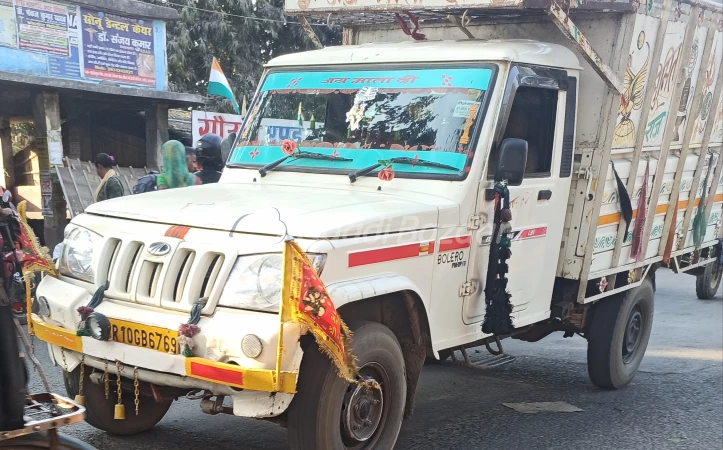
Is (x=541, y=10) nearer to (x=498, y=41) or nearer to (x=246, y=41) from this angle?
(x=498, y=41)

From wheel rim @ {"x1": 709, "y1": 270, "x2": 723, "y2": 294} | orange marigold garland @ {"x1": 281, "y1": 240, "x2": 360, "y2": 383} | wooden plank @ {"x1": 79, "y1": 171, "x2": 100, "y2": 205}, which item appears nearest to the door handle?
orange marigold garland @ {"x1": 281, "y1": 240, "x2": 360, "y2": 383}

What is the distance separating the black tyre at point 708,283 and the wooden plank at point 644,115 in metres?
5.40

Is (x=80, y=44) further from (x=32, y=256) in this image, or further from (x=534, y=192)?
(x=534, y=192)

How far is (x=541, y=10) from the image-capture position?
187 inches

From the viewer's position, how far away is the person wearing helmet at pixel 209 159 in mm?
6480

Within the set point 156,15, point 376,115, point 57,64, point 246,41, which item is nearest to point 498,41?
point 376,115

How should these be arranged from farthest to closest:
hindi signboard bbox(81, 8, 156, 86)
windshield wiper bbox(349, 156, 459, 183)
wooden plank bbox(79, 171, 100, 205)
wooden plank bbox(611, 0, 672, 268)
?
1. hindi signboard bbox(81, 8, 156, 86)
2. wooden plank bbox(79, 171, 100, 205)
3. wooden plank bbox(611, 0, 672, 268)
4. windshield wiper bbox(349, 156, 459, 183)

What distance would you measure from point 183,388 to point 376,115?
6.68 feet

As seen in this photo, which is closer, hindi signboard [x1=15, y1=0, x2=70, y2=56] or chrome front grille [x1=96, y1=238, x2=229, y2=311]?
chrome front grille [x1=96, y1=238, x2=229, y2=311]

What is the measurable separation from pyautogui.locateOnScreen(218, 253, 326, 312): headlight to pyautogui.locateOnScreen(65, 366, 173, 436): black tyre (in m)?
0.87

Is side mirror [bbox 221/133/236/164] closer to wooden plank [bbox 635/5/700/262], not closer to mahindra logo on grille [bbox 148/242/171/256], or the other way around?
mahindra logo on grille [bbox 148/242/171/256]

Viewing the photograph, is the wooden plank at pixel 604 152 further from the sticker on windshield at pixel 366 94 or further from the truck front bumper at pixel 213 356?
the truck front bumper at pixel 213 356

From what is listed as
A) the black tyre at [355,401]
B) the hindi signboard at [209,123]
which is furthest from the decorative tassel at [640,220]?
the hindi signboard at [209,123]

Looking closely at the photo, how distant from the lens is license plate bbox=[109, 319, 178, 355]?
10.9ft
